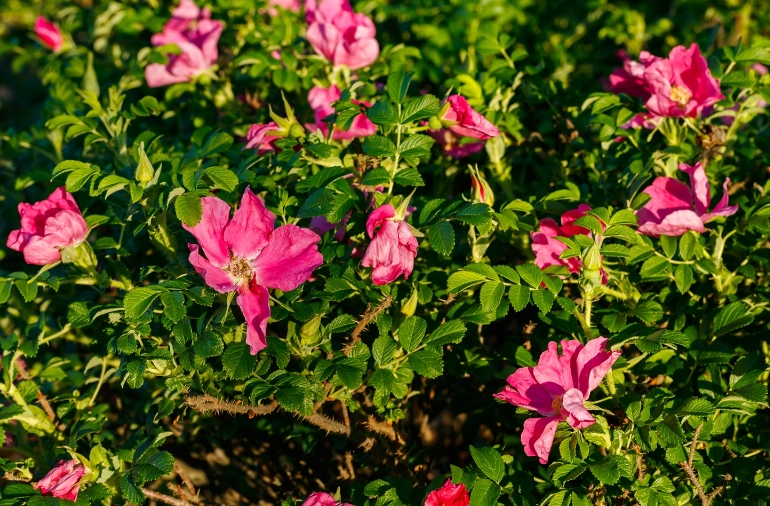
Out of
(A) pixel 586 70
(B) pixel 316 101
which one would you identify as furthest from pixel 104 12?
(A) pixel 586 70

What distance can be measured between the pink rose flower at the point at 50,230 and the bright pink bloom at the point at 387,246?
61 centimetres

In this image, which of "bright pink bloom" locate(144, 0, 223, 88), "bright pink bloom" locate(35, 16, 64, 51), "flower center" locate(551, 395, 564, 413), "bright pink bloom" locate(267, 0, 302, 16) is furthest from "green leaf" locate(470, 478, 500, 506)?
"bright pink bloom" locate(35, 16, 64, 51)

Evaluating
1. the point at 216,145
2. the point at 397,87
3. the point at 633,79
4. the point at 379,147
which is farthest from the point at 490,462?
the point at 633,79

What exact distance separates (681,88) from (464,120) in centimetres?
50

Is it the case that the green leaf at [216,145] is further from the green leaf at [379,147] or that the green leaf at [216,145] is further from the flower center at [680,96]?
the flower center at [680,96]

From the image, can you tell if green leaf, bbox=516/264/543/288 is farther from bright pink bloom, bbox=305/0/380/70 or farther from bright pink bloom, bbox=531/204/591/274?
bright pink bloom, bbox=305/0/380/70

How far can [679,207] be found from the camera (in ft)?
5.48

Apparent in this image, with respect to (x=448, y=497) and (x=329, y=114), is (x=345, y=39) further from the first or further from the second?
(x=448, y=497)

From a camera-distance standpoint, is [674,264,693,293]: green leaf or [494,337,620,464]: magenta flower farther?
[674,264,693,293]: green leaf

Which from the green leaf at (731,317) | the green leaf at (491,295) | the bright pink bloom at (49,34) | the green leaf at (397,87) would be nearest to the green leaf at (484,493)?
the green leaf at (491,295)

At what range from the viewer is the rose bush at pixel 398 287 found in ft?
4.66

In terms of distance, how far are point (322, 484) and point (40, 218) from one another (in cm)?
91

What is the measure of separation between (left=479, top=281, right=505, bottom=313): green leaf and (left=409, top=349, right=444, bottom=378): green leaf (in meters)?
0.13

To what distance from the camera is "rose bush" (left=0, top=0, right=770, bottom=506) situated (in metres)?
1.42
